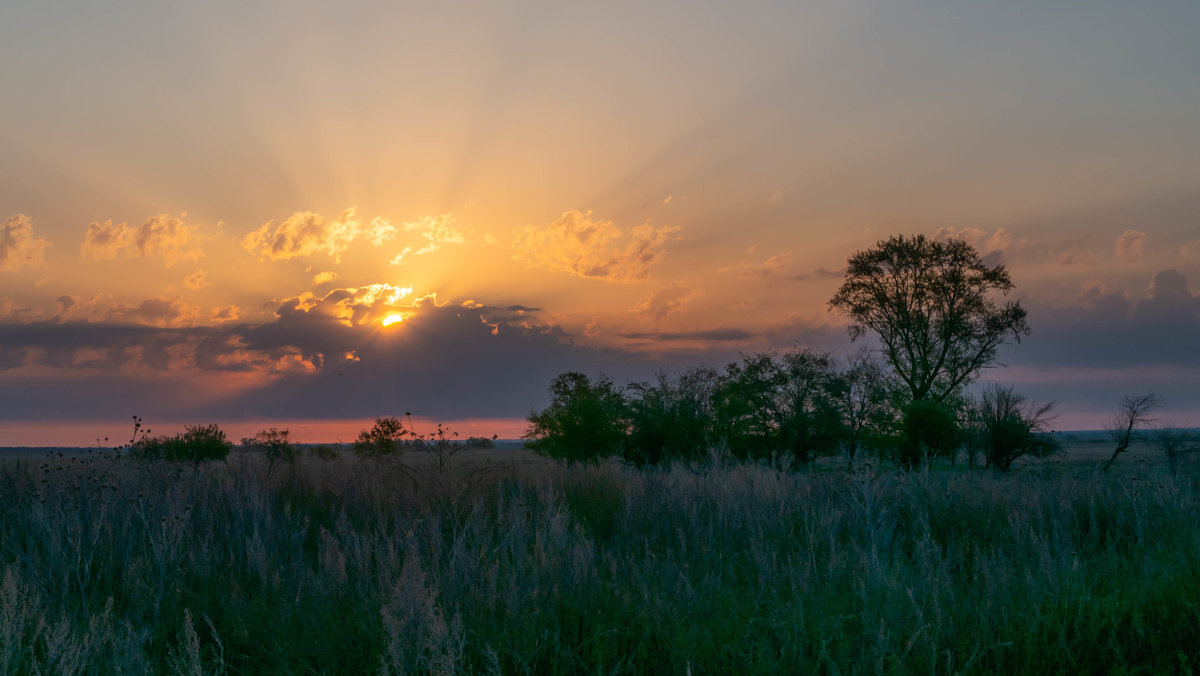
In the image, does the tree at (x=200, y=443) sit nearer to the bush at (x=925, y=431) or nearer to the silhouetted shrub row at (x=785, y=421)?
the silhouetted shrub row at (x=785, y=421)

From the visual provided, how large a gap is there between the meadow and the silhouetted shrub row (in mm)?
16229

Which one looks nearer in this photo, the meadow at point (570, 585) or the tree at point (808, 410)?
the meadow at point (570, 585)

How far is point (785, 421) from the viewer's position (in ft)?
105

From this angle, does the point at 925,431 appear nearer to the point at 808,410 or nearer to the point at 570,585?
the point at 808,410

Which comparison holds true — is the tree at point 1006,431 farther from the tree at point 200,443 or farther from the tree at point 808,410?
the tree at point 200,443

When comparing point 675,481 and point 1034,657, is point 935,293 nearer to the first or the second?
point 675,481

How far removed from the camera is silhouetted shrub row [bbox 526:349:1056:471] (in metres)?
28.5

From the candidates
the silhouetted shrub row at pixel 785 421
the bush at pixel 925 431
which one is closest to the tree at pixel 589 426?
the silhouetted shrub row at pixel 785 421

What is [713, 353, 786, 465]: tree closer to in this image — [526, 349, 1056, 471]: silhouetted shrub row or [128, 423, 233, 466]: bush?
[526, 349, 1056, 471]: silhouetted shrub row

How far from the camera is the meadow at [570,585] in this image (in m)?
5.54

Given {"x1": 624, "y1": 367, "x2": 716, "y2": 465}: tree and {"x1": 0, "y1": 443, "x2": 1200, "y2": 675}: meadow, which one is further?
{"x1": 624, "y1": 367, "x2": 716, "y2": 465}: tree

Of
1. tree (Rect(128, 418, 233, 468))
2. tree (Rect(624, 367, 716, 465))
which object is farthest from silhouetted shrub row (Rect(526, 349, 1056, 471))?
tree (Rect(128, 418, 233, 468))

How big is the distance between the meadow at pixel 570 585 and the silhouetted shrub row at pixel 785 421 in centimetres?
1623

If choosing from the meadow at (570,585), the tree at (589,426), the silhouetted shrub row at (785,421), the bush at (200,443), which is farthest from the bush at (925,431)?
the bush at (200,443)
